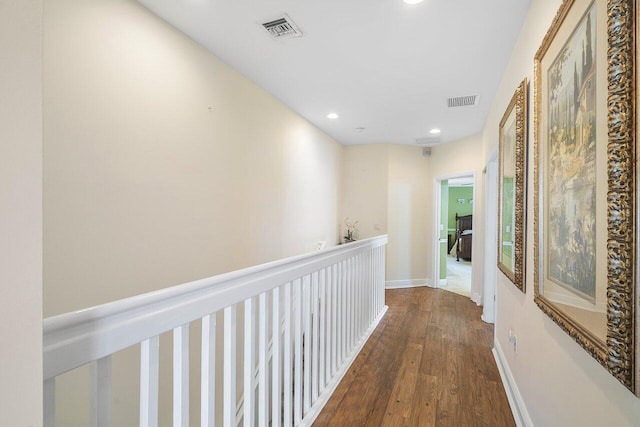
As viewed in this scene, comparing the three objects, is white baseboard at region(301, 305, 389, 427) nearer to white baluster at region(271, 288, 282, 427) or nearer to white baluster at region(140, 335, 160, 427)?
white baluster at region(271, 288, 282, 427)

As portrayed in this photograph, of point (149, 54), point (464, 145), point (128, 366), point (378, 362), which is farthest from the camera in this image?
point (464, 145)

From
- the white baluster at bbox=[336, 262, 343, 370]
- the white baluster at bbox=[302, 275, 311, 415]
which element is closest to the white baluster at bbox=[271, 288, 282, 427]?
the white baluster at bbox=[302, 275, 311, 415]

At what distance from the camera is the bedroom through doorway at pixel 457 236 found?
570 cm

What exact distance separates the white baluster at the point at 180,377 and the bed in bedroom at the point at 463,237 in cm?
897

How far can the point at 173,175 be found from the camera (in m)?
2.15

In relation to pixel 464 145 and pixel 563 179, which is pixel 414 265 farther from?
pixel 563 179

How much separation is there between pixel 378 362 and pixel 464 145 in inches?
145

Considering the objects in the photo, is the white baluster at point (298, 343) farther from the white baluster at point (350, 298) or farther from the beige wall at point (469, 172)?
the beige wall at point (469, 172)

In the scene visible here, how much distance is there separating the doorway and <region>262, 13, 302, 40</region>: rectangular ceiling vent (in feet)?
12.0

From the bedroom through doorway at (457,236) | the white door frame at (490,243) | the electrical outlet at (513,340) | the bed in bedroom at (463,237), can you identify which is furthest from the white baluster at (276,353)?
the bed in bedroom at (463,237)

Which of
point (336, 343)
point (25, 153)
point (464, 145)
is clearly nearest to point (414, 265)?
point (464, 145)

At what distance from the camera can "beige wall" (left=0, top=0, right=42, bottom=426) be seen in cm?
35

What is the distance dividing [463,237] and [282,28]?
8.51 m

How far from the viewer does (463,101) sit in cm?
333
